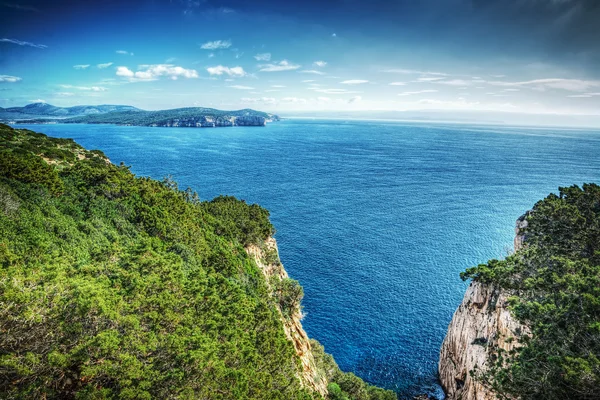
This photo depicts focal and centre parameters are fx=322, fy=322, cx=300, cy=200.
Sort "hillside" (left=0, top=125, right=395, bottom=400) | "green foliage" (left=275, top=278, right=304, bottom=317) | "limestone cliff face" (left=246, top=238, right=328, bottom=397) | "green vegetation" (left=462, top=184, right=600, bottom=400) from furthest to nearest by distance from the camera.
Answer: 1. "green foliage" (left=275, top=278, right=304, bottom=317)
2. "limestone cliff face" (left=246, top=238, right=328, bottom=397)
3. "green vegetation" (left=462, top=184, right=600, bottom=400)
4. "hillside" (left=0, top=125, right=395, bottom=400)

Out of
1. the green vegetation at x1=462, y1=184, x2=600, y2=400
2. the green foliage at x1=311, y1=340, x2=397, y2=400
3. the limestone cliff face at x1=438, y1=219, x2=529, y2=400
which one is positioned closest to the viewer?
the green vegetation at x1=462, y1=184, x2=600, y2=400

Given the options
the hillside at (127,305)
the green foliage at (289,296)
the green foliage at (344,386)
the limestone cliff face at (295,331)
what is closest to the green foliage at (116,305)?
the hillside at (127,305)

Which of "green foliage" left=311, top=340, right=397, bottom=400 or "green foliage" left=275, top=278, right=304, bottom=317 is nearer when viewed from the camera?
"green foliage" left=311, top=340, right=397, bottom=400

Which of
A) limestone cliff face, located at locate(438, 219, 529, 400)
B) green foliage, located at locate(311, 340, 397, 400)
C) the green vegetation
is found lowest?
green foliage, located at locate(311, 340, 397, 400)

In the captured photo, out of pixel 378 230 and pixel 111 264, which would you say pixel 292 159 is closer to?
pixel 378 230

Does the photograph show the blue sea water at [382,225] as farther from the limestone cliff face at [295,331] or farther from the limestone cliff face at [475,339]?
the limestone cliff face at [295,331]

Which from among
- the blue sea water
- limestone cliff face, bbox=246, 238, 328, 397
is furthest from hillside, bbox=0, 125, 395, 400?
the blue sea water

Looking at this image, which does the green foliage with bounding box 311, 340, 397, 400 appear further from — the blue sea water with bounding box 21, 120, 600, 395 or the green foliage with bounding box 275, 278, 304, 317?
the green foliage with bounding box 275, 278, 304, 317

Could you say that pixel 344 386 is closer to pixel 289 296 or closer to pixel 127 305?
pixel 289 296
